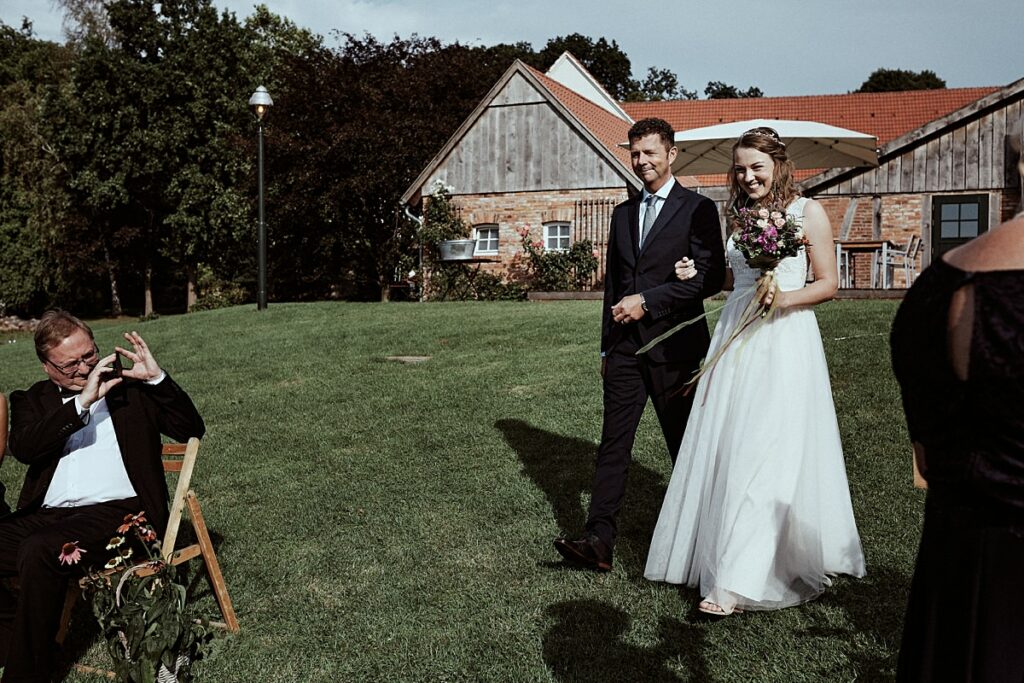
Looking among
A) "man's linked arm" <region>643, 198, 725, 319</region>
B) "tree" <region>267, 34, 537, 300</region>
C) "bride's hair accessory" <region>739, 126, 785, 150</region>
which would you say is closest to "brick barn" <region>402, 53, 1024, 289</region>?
"tree" <region>267, 34, 537, 300</region>

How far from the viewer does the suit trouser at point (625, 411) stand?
4.77 meters

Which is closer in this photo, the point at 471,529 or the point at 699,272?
the point at 699,272

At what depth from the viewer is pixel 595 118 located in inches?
1041

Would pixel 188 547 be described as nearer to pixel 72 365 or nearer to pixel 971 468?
pixel 72 365

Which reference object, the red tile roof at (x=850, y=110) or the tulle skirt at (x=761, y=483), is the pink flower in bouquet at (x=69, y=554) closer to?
the tulle skirt at (x=761, y=483)

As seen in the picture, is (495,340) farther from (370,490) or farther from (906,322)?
(906,322)

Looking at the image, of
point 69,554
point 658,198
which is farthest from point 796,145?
point 69,554

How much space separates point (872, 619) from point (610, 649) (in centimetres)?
121

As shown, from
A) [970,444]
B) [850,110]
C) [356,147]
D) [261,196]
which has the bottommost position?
[970,444]

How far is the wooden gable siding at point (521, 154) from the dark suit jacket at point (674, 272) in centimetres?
1908

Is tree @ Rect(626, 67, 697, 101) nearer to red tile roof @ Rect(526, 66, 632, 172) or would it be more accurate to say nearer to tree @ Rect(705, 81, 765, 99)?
tree @ Rect(705, 81, 765, 99)

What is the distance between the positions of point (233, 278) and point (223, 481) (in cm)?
3007

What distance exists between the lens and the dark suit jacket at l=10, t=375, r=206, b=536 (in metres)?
4.22

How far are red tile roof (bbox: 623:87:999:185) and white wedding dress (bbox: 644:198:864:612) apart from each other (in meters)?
23.4
